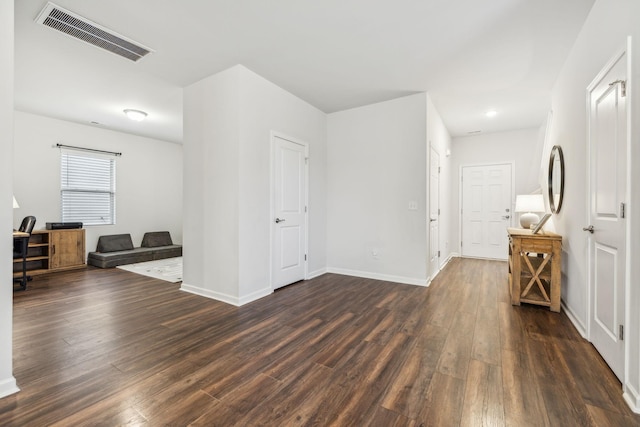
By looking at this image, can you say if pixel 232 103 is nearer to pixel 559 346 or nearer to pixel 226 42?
pixel 226 42

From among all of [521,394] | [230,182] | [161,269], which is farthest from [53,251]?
[521,394]

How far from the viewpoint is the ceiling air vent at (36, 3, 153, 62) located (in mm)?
2361

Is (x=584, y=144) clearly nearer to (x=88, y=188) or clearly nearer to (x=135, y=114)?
Result: (x=135, y=114)

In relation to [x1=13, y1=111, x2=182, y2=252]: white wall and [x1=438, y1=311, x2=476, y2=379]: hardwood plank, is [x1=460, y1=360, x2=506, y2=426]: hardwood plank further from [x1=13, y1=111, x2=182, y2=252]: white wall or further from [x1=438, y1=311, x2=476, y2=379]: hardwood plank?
[x1=13, y1=111, x2=182, y2=252]: white wall

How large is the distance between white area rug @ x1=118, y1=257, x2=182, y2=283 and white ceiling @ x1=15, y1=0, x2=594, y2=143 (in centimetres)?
270

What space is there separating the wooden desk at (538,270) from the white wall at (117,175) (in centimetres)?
693

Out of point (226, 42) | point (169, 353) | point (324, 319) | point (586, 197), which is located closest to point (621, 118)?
point (586, 197)

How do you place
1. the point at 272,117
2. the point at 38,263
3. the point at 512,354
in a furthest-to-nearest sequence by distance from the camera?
the point at 38,263, the point at 272,117, the point at 512,354

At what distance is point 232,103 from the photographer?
128 inches

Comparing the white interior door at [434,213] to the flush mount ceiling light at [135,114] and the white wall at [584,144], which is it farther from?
the flush mount ceiling light at [135,114]

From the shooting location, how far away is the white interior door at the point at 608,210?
1.74m

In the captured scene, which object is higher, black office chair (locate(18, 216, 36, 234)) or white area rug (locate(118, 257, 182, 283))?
black office chair (locate(18, 216, 36, 234))

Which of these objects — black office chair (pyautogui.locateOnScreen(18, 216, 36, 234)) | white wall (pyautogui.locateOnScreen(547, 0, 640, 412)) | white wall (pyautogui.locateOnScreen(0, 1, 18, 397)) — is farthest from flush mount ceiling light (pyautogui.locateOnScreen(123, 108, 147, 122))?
white wall (pyautogui.locateOnScreen(547, 0, 640, 412))

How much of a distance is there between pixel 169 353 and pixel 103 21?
2835mm
